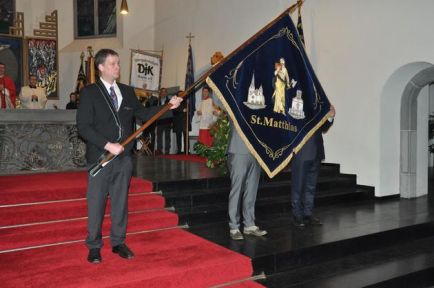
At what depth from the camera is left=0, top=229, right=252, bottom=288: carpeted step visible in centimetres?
313

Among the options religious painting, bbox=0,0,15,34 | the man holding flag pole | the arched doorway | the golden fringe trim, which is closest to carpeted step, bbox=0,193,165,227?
the golden fringe trim

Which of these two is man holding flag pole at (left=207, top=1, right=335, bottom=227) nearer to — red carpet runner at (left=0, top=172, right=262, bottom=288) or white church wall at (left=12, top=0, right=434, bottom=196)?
red carpet runner at (left=0, top=172, right=262, bottom=288)

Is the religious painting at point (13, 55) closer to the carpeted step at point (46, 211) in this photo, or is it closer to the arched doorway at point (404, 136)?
the carpeted step at point (46, 211)

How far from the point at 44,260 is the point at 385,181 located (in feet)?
17.6

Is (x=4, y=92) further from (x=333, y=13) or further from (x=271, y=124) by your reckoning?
(x=333, y=13)

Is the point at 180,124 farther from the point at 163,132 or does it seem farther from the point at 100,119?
the point at 100,119

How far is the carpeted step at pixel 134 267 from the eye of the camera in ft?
10.3

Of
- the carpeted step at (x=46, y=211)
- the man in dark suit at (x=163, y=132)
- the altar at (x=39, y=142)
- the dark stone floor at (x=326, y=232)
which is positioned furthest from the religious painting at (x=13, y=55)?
the carpeted step at (x=46, y=211)

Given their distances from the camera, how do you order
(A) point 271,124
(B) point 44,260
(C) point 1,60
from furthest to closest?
(C) point 1,60, (A) point 271,124, (B) point 44,260

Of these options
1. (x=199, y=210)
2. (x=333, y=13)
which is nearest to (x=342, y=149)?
(x=333, y=13)

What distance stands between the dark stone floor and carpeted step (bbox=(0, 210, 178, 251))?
0.29m

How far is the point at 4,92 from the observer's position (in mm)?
6867

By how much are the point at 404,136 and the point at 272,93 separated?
3.80m

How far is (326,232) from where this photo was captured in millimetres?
4648
